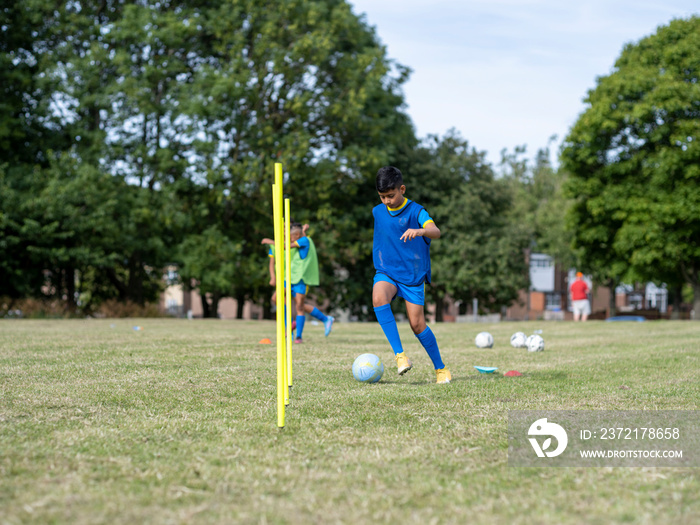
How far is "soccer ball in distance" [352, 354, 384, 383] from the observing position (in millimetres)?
6488

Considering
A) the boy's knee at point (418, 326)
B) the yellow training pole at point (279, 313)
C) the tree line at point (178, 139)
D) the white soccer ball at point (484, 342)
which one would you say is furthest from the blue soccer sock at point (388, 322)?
the tree line at point (178, 139)

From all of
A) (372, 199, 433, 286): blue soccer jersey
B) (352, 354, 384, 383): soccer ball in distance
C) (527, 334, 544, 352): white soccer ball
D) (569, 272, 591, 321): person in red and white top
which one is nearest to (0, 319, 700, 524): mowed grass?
(352, 354, 384, 383): soccer ball in distance

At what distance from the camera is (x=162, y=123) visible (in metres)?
27.8

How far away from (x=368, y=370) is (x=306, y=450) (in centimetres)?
287

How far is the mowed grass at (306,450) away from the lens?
268 centimetres

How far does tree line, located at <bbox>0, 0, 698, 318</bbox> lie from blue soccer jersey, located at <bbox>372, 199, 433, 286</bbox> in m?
19.2

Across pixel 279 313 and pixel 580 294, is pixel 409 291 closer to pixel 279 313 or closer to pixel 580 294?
pixel 279 313

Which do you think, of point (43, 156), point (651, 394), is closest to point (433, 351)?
point (651, 394)

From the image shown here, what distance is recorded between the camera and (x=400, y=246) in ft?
21.9

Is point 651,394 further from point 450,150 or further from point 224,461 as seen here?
point 450,150

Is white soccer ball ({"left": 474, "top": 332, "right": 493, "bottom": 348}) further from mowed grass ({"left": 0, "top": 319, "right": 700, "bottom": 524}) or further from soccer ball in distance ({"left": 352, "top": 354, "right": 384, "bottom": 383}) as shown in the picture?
soccer ball in distance ({"left": 352, "top": 354, "right": 384, "bottom": 383})

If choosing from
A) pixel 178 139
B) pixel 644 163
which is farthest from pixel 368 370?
pixel 644 163

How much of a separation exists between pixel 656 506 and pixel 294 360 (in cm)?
607

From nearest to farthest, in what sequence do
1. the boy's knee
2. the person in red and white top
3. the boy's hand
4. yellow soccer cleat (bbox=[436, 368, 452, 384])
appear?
1. the boy's hand
2. yellow soccer cleat (bbox=[436, 368, 452, 384])
3. the boy's knee
4. the person in red and white top
